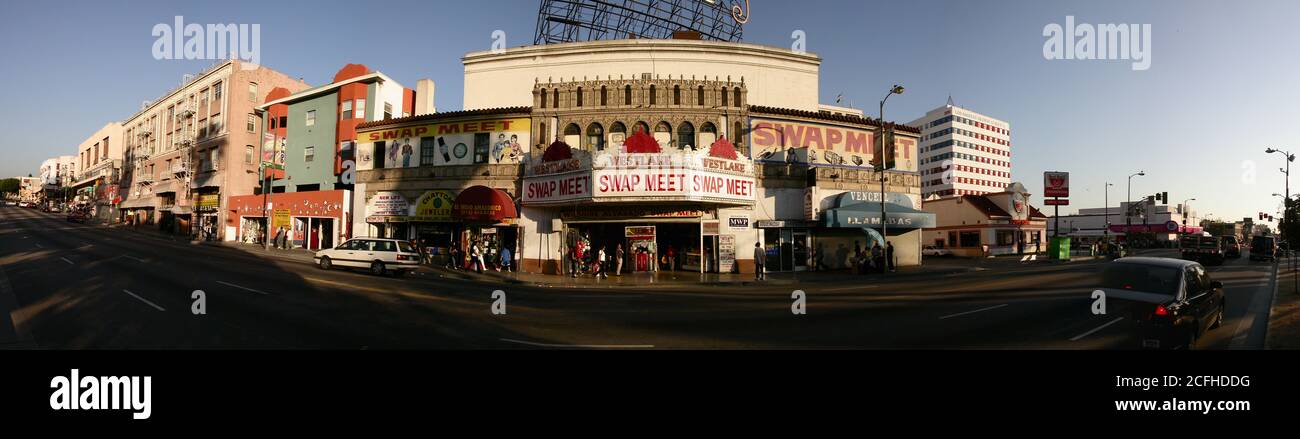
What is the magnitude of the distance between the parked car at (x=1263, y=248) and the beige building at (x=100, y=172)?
135m

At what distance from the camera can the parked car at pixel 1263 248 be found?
1448 inches

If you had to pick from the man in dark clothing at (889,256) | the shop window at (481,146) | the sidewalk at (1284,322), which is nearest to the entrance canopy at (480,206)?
the shop window at (481,146)

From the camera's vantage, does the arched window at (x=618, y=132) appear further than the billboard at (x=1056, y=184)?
No

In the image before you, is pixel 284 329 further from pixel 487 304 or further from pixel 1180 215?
pixel 1180 215

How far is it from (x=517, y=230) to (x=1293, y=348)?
27.0 meters

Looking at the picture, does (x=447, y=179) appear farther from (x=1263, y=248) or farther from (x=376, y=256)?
(x=1263, y=248)

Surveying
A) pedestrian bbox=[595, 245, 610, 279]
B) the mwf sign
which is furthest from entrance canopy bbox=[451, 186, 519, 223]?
pedestrian bbox=[595, 245, 610, 279]

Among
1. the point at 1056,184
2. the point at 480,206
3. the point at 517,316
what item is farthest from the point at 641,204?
the point at 1056,184

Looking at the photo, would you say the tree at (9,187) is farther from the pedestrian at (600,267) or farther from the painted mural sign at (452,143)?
the pedestrian at (600,267)

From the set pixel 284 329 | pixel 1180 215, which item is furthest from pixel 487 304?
pixel 1180 215
